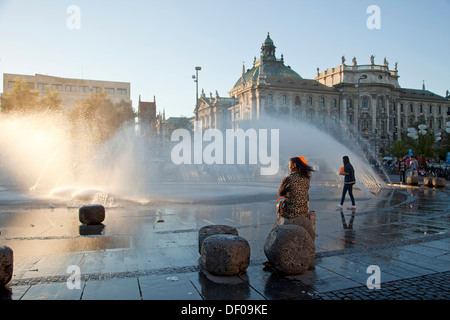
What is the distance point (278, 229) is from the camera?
212 inches

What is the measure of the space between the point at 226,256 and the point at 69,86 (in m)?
88.3

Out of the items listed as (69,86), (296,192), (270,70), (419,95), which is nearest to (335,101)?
(270,70)

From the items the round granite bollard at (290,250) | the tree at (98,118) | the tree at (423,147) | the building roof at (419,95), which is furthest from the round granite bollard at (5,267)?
the building roof at (419,95)

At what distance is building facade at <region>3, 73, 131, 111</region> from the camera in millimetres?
80438

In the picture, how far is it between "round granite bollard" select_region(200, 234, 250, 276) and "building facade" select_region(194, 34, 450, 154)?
71061 mm

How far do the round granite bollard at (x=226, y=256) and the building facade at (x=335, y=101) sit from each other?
71.1 metres

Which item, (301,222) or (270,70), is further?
(270,70)

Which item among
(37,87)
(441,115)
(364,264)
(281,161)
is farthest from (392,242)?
(441,115)

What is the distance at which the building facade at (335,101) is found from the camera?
78375 mm

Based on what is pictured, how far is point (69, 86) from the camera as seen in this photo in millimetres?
83750

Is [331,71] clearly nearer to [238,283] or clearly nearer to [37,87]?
[37,87]
